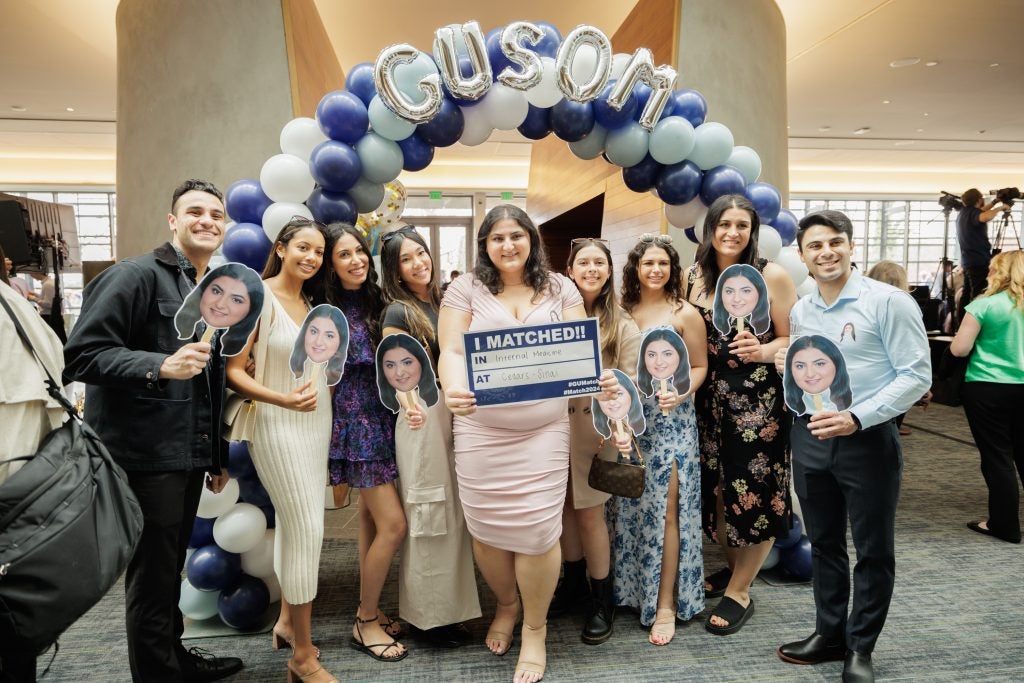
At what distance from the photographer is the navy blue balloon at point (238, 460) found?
255cm

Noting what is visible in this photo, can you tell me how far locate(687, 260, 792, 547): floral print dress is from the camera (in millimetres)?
2322

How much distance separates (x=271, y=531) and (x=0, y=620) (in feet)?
4.55

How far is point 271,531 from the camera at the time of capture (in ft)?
8.55

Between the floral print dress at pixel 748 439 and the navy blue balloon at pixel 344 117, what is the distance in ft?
5.44

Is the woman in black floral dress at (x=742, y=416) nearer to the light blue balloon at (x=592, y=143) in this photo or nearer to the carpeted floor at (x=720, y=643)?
the carpeted floor at (x=720, y=643)

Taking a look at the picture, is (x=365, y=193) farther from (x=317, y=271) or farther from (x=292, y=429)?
(x=292, y=429)

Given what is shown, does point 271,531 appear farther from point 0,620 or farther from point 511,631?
point 0,620

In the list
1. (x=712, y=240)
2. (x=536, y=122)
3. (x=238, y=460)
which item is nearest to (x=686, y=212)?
(x=712, y=240)

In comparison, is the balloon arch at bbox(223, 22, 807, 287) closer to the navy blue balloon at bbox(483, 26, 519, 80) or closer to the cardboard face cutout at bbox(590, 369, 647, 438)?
the navy blue balloon at bbox(483, 26, 519, 80)

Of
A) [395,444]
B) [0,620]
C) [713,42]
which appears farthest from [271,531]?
[713,42]

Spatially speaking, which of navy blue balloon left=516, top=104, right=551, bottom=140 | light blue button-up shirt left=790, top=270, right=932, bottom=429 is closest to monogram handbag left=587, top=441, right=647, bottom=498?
light blue button-up shirt left=790, top=270, right=932, bottom=429

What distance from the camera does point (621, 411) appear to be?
210 centimetres

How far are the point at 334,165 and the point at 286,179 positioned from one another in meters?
0.25

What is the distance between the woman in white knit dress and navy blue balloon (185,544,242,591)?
56 cm
